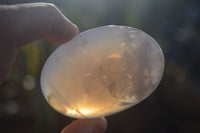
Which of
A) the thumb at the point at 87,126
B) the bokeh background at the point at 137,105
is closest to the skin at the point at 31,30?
the thumb at the point at 87,126

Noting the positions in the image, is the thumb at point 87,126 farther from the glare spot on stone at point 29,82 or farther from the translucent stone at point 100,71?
the glare spot on stone at point 29,82

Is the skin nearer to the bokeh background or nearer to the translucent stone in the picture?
the translucent stone

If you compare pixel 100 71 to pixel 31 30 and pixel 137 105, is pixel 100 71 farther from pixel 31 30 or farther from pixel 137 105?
pixel 137 105

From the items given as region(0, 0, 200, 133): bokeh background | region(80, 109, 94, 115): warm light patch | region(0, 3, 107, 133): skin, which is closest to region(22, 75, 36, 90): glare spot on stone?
region(0, 0, 200, 133): bokeh background

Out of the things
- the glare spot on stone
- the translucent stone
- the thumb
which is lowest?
the glare spot on stone

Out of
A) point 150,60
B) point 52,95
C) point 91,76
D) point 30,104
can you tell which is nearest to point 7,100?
point 30,104

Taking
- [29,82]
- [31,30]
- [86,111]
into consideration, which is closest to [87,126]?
[86,111]
